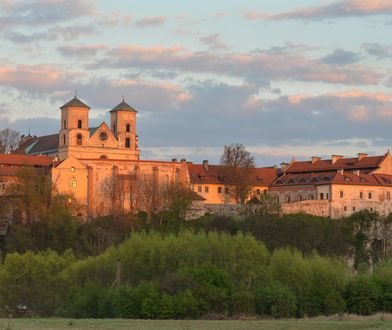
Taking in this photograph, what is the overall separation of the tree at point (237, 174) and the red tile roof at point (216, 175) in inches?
23.7

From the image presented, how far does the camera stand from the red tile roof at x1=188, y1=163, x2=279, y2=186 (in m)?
109

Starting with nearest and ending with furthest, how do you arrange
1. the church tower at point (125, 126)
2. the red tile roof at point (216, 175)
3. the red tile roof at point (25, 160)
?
1. the red tile roof at point (25, 160)
2. the red tile roof at point (216, 175)
3. the church tower at point (125, 126)

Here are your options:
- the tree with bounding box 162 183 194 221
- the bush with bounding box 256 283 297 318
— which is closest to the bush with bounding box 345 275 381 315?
the bush with bounding box 256 283 297 318

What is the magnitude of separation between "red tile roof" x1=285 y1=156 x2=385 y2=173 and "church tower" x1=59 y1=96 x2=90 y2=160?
21.1 m

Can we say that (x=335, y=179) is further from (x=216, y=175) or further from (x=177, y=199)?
(x=177, y=199)

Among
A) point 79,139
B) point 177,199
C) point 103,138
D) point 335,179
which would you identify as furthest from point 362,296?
point 103,138

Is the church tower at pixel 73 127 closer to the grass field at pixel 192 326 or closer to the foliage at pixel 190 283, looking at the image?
the foliage at pixel 190 283

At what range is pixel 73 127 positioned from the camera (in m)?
107

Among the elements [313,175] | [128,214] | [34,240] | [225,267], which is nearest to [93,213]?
[128,214]

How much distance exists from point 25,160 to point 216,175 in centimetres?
1920

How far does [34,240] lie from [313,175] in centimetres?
3167

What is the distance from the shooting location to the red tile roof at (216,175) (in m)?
109

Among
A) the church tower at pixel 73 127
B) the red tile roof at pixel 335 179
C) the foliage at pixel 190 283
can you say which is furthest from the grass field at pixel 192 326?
the church tower at pixel 73 127

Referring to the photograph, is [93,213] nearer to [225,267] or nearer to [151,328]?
[225,267]
